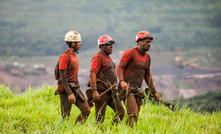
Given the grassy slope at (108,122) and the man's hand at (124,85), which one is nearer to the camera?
the grassy slope at (108,122)

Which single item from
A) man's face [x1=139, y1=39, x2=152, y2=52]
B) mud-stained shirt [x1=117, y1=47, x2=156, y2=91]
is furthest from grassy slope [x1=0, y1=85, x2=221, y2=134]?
man's face [x1=139, y1=39, x2=152, y2=52]

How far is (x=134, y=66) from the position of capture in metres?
4.47

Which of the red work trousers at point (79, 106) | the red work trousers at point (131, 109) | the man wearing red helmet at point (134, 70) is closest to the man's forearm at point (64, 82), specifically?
the red work trousers at point (79, 106)

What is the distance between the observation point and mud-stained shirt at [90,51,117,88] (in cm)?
457

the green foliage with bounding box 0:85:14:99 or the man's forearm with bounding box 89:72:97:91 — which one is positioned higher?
the man's forearm with bounding box 89:72:97:91

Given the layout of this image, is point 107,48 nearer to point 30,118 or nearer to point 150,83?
point 150,83

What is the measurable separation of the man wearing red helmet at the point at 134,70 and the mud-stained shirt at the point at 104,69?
0.25m

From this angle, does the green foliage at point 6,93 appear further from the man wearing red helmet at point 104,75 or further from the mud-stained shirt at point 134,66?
the mud-stained shirt at point 134,66

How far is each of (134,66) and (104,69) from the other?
0.61 metres

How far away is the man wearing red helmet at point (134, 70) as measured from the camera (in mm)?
4328

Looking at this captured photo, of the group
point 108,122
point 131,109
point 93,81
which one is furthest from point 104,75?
point 108,122

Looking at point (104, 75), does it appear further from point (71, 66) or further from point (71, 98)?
point (71, 98)

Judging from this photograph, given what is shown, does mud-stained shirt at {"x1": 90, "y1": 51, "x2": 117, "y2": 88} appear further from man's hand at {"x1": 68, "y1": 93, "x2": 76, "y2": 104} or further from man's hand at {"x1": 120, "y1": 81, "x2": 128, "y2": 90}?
man's hand at {"x1": 68, "y1": 93, "x2": 76, "y2": 104}

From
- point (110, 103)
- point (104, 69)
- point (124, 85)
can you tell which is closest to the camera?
point (124, 85)
